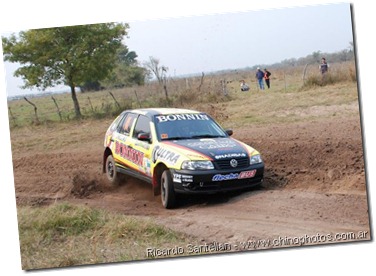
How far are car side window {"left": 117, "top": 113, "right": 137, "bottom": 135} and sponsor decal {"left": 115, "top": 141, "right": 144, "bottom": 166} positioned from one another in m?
0.22

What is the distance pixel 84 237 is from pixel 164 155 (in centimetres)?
166

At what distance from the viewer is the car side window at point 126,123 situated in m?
9.79

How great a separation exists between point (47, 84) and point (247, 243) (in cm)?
397

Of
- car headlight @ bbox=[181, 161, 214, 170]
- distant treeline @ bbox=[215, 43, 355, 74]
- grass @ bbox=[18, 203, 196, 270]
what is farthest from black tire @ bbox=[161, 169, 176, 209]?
distant treeline @ bbox=[215, 43, 355, 74]

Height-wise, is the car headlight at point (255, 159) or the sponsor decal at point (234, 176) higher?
the car headlight at point (255, 159)

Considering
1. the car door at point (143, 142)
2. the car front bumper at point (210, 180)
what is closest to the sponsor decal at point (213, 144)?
the car front bumper at point (210, 180)

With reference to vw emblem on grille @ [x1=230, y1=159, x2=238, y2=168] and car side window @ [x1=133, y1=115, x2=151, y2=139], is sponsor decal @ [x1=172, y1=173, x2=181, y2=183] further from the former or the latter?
car side window @ [x1=133, y1=115, x2=151, y2=139]

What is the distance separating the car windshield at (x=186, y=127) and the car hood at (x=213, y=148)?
0.60 feet

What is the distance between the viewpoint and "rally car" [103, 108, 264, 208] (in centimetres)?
861

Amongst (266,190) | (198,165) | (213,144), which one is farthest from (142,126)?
(266,190)

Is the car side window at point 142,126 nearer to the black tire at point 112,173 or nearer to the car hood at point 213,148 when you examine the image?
the car hood at point 213,148

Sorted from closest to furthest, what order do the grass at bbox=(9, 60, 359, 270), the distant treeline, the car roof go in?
the grass at bbox=(9, 60, 359, 270), the distant treeline, the car roof

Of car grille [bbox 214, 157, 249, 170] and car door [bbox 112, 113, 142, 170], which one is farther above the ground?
car door [bbox 112, 113, 142, 170]

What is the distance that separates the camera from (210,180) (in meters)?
8.55
